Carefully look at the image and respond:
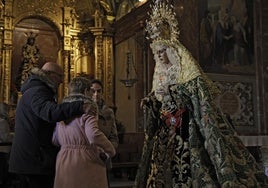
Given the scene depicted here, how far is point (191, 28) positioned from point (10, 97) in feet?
19.8

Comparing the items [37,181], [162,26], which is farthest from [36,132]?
[162,26]

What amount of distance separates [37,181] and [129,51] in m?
8.52

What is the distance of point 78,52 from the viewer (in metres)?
13.2

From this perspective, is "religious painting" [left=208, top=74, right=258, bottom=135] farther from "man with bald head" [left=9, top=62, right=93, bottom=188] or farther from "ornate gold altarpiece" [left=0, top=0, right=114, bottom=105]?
"man with bald head" [left=9, top=62, right=93, bottom=188]

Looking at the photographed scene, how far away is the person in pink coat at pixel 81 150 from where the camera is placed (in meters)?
3.19

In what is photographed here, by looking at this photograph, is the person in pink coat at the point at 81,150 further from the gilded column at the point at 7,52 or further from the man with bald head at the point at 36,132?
the gilded column at the point at 7,52

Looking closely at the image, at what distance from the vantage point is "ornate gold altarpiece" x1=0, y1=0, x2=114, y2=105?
12539 millimetres

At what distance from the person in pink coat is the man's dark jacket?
162mm

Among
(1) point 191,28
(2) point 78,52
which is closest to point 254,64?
(1) point 191,28

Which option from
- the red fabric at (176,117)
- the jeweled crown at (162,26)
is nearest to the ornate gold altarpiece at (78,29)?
the jeweled crown at (162,26)

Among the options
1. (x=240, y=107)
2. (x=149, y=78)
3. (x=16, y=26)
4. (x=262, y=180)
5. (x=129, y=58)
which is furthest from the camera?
(x=16, y=26)

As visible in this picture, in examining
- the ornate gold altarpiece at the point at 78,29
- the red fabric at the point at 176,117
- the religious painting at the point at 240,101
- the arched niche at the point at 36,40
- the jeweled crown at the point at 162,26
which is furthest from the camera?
the ornate gold altarpiece at the point at 78,29

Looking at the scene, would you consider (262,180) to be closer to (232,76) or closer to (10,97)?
(232,76)

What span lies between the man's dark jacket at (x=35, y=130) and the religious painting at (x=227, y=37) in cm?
548
